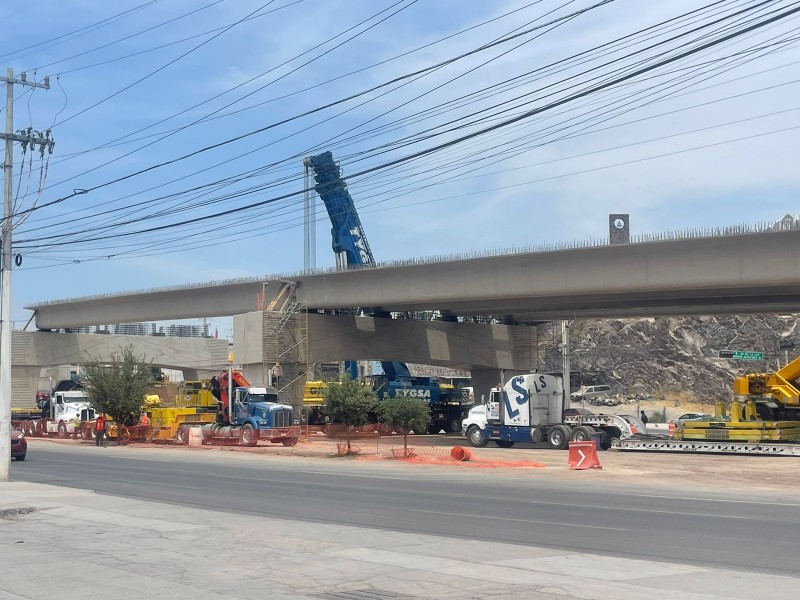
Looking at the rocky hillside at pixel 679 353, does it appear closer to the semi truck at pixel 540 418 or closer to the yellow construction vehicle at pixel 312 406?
the yellow construction vehicle at pixel 312 406

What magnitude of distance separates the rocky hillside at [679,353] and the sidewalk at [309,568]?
81.6 meters

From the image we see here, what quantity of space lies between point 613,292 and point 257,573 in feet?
114

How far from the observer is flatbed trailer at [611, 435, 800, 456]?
3606 centimetres

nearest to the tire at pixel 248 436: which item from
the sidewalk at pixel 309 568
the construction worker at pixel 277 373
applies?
the construction worker at pixel 277 373

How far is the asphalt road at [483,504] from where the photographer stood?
14076 mm

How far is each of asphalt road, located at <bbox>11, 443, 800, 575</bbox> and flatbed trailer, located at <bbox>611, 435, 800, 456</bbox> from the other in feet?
33.5

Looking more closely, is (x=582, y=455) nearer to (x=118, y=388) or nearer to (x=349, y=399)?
(x=349, y=399)

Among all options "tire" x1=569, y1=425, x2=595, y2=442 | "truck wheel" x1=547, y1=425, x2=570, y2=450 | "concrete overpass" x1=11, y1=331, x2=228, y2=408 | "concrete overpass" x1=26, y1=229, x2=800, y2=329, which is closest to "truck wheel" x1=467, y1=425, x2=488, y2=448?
"truck wheel" x1=547, y1=425, x2=570, y2=450

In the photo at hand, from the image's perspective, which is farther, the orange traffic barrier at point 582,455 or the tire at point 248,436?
the tire at point 248,436

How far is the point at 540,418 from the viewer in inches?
1684

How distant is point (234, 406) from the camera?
4694 centimetres

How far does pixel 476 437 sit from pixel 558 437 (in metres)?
4.70

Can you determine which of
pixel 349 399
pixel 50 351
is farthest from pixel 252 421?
pixel 50 351

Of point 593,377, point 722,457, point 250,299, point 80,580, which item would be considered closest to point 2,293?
point 80,580
